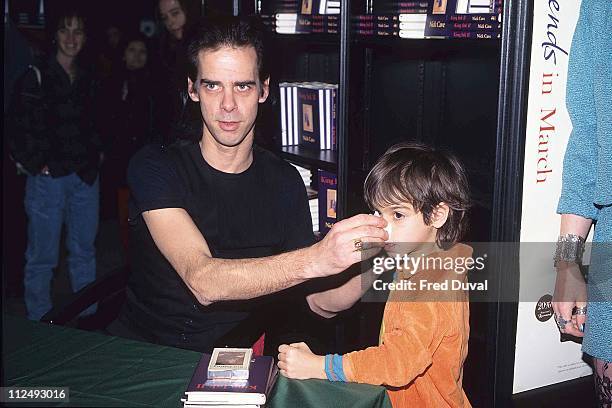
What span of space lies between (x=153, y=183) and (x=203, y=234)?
0.22 m

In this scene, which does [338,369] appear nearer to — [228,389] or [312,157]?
[228,389]

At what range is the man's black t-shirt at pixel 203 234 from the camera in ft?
7.11

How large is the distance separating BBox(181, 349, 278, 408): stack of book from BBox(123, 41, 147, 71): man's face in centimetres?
417

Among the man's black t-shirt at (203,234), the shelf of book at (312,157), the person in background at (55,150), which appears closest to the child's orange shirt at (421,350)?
the man's black t-shirt at (203,234)

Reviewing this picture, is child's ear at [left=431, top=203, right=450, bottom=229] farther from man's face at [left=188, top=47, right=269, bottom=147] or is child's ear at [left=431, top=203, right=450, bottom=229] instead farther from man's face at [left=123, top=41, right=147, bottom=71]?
man's face at [left=123, top=41, right=147, bottom=71]

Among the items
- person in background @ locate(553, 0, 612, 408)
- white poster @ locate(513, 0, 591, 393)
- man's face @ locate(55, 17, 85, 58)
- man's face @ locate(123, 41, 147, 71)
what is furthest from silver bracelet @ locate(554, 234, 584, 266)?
man's face @ locate(123, 41, 147, 71)

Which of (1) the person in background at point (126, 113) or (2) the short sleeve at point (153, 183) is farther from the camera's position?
(1) the person in background at point (126, 113)

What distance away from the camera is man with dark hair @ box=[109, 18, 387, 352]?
2154 millimetres

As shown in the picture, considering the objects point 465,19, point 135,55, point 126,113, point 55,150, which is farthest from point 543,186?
point 135,55

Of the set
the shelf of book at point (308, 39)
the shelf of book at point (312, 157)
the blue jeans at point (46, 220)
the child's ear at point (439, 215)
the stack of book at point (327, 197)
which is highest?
the shelf of book at point (308, 39)

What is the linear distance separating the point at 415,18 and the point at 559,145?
→ 0.67 meters

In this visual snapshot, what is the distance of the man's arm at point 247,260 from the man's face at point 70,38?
6.86 feet

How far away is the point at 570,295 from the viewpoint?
1.84 metres

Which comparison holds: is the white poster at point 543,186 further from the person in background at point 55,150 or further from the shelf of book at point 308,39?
the person in background at point 55,150
